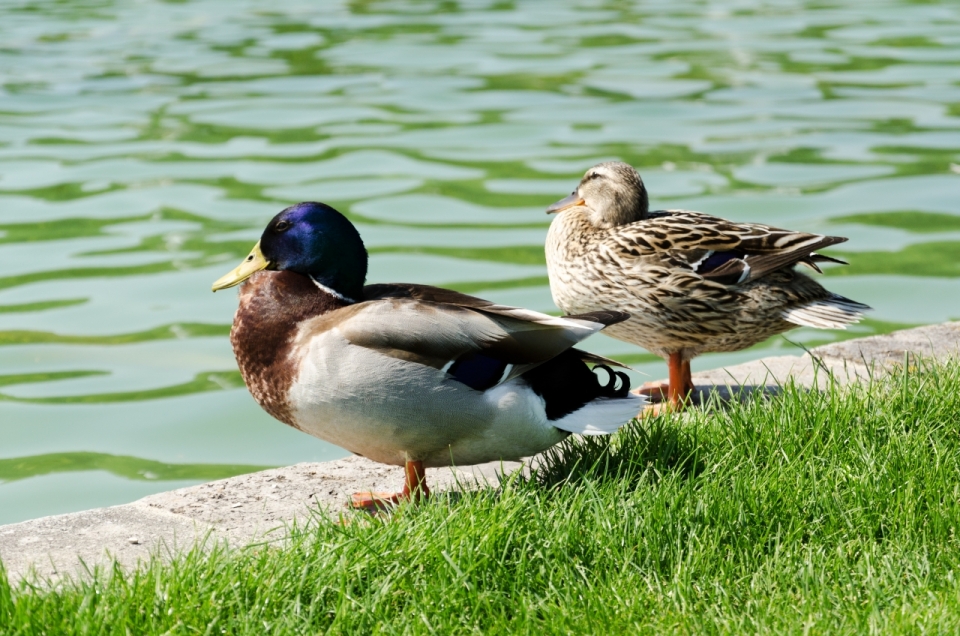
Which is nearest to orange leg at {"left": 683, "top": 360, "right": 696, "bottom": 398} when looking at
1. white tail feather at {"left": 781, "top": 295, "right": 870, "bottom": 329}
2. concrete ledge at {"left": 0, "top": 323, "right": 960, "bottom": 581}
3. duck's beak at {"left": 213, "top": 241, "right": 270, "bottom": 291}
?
concrete ledge at {"left": 0, "top": 323, "right": 960, "bottom": 581}

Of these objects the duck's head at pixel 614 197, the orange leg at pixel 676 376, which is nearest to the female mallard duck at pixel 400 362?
the orange leg at pixel 676 376

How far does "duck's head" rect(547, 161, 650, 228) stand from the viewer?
4.83m

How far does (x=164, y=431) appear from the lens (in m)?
5.34

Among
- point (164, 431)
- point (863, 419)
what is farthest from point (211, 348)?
point (863, 419)

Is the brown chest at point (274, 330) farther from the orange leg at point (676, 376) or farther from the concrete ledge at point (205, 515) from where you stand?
the orange leg at point (676, 376)

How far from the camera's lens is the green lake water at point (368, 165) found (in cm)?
569

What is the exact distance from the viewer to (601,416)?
3.62 meters

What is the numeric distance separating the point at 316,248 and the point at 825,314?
1775 millimetres

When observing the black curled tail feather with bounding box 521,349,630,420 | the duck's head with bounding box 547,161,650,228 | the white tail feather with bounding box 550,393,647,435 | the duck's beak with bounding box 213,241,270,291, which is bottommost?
the white tail feather with bounding box 550,393,647,435

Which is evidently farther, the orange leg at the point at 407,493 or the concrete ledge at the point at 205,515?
the orange leg at the point at 407,493

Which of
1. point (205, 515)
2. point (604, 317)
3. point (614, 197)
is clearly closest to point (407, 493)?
point (205, 515)

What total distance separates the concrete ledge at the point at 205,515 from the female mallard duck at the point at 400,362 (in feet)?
0.46

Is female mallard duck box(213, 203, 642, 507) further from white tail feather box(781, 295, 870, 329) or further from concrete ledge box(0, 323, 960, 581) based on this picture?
white tail feather box(781, 295, 870, 329)

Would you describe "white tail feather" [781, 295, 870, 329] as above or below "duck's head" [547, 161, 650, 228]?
below
